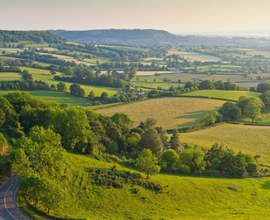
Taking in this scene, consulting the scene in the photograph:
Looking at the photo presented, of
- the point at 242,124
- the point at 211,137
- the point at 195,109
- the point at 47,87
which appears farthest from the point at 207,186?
the point at 47,87

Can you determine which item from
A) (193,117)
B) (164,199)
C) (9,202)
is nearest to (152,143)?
(164,199)

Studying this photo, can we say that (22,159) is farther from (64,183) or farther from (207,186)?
(207,186)

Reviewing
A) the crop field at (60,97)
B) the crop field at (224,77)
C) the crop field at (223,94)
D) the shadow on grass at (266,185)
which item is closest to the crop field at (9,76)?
the crop field at (60,97)

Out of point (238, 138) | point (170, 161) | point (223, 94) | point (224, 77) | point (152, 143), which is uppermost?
point (224, 77)

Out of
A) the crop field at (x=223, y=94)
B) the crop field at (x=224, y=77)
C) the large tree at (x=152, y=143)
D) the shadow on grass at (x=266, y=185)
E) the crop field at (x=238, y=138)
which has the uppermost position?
the crop field at (x=224, y=77)

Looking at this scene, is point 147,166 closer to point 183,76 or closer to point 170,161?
point 170,161

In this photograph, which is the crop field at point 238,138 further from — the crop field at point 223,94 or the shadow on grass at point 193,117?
the crop field at point 223,94
